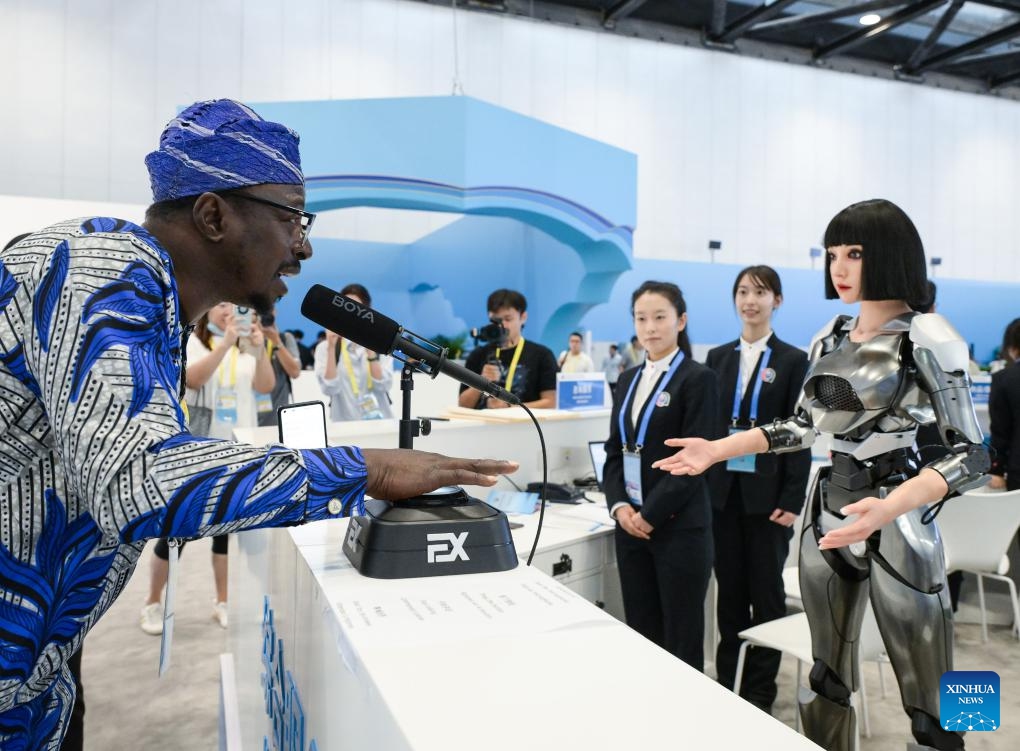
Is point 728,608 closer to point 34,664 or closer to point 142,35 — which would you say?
point 34,664

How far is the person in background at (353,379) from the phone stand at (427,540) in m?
2.77

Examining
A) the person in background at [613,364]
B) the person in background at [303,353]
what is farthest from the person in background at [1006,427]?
the person in background at [613,364]

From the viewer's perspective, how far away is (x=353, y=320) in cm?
107

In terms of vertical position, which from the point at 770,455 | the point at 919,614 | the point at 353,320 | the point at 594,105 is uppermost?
the point at 594,105

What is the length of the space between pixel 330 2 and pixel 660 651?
37.6 feet

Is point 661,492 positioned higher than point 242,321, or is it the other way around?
point 242,321

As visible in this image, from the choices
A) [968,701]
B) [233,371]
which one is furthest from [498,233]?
[968,701]

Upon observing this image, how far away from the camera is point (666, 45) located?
12352 mm

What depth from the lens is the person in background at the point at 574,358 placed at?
8336 millimetres

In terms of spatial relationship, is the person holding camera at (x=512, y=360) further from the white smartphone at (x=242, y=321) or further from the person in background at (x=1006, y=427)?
the person in background at (x=1006, y=427)

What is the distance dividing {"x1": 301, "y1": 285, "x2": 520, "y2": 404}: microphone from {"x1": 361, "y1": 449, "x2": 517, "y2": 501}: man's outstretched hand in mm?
164

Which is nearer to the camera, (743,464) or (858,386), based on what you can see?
(858,386)

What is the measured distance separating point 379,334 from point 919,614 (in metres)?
1.45

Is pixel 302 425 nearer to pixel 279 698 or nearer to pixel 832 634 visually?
pixel 279 698
